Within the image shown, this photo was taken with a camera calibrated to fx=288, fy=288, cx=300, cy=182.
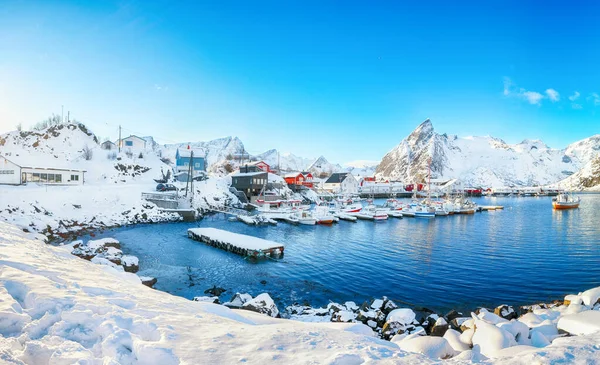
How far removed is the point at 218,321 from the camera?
5836 millimetres

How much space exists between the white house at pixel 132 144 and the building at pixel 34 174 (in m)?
28.3

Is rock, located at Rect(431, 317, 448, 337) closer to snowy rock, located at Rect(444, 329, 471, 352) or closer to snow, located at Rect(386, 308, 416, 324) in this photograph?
snow, located at Rect(386, 308, 416, 324)

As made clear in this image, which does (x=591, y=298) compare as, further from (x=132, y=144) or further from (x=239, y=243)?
(x=132, y=144)

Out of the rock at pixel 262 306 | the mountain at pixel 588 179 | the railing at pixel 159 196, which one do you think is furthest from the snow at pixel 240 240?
the mountain at pixel 588 179

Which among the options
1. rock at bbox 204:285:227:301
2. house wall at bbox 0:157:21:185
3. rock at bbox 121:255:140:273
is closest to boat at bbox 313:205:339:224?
rock at bbox 121:255:140:273

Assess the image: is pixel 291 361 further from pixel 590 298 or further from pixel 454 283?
pixel 454 283

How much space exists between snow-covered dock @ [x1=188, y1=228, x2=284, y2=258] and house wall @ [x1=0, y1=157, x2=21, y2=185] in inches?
1108

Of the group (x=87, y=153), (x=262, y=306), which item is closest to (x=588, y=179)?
(x=262, y=306)

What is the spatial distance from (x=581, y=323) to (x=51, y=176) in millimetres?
56644

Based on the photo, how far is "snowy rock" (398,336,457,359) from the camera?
20.1 ft

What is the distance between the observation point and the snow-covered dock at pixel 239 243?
23922 mm

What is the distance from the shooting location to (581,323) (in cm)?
749

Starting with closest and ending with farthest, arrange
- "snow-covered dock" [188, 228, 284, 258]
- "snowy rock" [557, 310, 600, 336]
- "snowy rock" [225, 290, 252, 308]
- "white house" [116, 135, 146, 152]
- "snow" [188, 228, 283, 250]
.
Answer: "snowy rock" [557, 310, 600, 336], "snowy rock" [225, 290, 252, 308], "snow-covered dock" [188, 228, 284, 258], "snow" [188, 228, 283, 250], "white house" [116, 135, 146, 152]

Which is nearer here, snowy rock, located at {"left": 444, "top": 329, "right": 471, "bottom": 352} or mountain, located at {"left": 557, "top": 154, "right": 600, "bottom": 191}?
snowy rock, located at {"left": 444, "top": 329, "right": 471, "bottom": 352}
